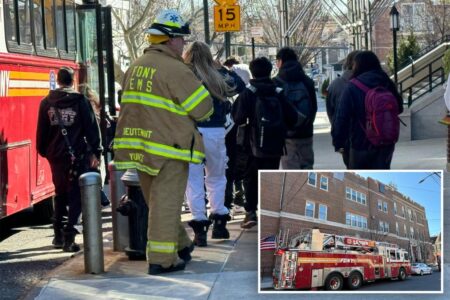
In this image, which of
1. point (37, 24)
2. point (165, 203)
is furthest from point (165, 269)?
point (37, 24)

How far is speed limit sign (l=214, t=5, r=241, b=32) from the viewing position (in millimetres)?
17875

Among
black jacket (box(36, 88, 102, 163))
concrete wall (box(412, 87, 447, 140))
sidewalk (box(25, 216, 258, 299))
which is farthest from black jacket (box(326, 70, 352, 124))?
concrete wall (box(412, 87, 447, 140))

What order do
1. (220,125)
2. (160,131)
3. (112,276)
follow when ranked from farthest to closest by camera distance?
(220,125) → (112,276) → (160,131)

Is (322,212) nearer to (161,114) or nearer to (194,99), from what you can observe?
(194,99)

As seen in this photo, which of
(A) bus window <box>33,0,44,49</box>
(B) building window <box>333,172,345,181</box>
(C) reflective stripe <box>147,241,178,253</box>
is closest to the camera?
(B) building window <box>333,172,345,181</box>

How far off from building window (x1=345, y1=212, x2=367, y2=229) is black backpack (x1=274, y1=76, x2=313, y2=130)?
424 cm

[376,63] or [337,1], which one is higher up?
[337,1]

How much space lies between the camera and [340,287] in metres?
6.59

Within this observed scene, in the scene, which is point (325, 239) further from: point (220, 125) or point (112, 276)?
point (220, 125)

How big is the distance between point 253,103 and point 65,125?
1864mm

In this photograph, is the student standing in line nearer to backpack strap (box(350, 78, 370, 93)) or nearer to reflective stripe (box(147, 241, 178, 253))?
backpack strap (box(350, 78, 370, 93))

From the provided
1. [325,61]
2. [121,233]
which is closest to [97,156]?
[121,233]

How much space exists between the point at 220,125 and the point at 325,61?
96.9m

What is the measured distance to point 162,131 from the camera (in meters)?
7.33
